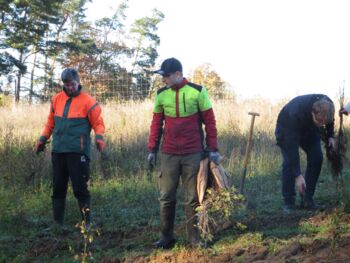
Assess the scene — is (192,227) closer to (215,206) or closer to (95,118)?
(215,206)

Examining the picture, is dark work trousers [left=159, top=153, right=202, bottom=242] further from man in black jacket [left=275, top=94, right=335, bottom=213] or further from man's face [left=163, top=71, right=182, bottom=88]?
man in black jacket [left=275, top=94, right=335, bottom=213]

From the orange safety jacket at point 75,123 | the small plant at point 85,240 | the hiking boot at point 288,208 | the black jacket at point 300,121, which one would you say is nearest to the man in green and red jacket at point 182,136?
the small plant at point 85,240

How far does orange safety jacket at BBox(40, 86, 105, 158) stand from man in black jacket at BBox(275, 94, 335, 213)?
234 cm

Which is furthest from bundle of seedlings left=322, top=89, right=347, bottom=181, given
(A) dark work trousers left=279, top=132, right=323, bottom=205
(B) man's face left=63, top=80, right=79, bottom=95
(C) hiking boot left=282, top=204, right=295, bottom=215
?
(B) man's face left=63, top=80, right=79, bottom=95

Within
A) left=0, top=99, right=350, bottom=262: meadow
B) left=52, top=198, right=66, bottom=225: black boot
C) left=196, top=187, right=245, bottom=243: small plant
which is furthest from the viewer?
left=52, top=198, right=66, bottom=225: black boot

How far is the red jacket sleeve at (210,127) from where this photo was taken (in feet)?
17.0

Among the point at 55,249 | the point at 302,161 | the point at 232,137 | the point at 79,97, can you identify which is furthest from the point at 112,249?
the point at 232,137

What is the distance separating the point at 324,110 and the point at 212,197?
2.02 metres

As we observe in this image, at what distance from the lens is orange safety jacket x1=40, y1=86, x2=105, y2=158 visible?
20.5ft

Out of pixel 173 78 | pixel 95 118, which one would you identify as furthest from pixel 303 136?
pixel 95 118

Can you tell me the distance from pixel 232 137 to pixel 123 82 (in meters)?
7.13

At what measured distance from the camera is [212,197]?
4727mm

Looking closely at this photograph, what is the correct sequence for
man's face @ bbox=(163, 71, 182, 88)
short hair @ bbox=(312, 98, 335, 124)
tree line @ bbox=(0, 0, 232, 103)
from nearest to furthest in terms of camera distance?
man's face @ bbox=(163, 71, 182, 88) < short hair @ bbox=(312, 98, 335, 124) < tree line @ bbox=(0, 0, 232, 103)


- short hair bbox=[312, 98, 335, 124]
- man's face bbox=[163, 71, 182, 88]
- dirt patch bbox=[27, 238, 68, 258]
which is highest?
man's face bbox=[163, 71, 182, 88]
